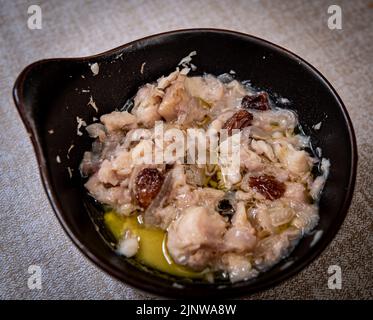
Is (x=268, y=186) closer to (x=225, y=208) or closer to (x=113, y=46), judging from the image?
(x=225, y=208)

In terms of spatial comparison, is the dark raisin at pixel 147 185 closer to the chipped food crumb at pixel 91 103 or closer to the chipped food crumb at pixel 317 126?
the chipped food crumb at pixel 91 103

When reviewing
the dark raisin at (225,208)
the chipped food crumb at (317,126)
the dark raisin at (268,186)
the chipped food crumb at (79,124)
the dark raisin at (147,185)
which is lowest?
the dark raisin at (225,208)

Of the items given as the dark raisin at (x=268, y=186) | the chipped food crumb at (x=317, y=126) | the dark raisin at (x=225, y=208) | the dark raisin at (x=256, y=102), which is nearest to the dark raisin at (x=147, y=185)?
the dark raisin at (x=225, y=208)

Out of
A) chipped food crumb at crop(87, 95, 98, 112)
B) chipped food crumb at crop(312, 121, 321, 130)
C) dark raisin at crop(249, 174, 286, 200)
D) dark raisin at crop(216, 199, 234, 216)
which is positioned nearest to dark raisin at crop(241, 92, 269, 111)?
chipped food crumb at crop(312, 121, 321, 130)

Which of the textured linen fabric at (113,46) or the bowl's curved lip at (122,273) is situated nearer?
the bowl's curved lip at (122,273)

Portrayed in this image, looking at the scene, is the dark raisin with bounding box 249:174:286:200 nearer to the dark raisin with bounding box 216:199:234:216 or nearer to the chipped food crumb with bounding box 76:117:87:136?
the dark raisin with bounding box 216:199:234:216
